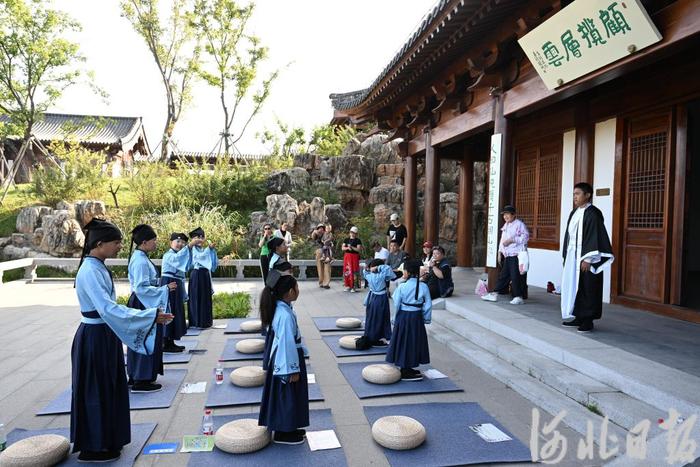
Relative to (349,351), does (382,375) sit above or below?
above

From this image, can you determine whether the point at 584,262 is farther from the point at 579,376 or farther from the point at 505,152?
the point at 505,152

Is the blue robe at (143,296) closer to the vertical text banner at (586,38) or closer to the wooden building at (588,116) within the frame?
the wooden building at (588,116)

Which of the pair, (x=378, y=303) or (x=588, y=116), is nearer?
(x=378, y=303)

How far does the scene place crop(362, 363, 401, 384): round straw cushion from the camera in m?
4.91

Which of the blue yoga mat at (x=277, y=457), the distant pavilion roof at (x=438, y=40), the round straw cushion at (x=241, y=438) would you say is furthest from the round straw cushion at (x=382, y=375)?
the distant pavilion roof at (x=438, y=40)

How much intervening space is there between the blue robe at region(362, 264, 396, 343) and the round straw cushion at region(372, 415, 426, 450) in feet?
8.69

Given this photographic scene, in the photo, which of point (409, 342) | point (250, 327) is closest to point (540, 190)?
point (409, 342)

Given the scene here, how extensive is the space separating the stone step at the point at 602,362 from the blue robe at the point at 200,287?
14.0 feet

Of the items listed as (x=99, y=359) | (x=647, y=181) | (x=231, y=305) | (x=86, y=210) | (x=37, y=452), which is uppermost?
(x=647, y=181)

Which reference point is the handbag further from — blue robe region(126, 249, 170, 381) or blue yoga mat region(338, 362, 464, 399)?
blue robe region(126, 249, 170, 381)

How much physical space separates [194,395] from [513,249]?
16.5 ft

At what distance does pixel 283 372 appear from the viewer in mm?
3508

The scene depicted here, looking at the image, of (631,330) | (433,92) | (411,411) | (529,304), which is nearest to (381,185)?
(433,92)

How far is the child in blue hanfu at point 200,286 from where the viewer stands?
7.44 metres
